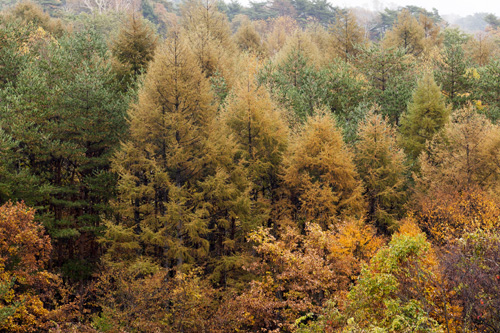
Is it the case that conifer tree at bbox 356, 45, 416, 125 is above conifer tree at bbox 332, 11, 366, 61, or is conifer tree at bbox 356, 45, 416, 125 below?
below

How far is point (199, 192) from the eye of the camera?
2398cm

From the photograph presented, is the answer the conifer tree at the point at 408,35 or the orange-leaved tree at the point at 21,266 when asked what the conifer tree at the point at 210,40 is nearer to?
the orange-leaved tree at the point at 21,266

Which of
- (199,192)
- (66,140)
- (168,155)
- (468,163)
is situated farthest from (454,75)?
(66,140)

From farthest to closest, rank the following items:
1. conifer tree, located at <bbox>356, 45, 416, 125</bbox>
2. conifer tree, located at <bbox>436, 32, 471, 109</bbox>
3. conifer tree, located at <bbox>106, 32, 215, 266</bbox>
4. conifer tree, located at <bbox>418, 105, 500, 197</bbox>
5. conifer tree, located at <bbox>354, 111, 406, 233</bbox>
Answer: conifer tree, located at <bbox>436, 32, 471, 109</bbox>
conifer tree, located at <bbox>356, 45, 416, 125</bbox>
conifer tree, located at <bbox>354, 111, 406, 233</bbox>
conifer tree, located at <bbox>418, 105, 500, 197</bbox>
conifer tree, located at <bbox>106, 32, 215, 266</bbox>

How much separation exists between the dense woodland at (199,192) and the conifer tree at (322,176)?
0.14 m

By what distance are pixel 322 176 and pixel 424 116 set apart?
12.7m

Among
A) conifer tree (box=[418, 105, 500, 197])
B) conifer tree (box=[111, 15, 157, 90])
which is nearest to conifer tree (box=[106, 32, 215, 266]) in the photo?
conifer tree (box=[111, 15, 157, 90])

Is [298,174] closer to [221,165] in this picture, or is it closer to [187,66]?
[221,165]

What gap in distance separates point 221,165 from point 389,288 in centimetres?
1331

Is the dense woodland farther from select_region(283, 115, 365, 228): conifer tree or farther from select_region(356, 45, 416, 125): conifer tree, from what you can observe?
select_region(356, 45, 416, 125): conifer tree

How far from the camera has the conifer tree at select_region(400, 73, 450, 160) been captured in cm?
3177

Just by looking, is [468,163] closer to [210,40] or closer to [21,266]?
[210,40]

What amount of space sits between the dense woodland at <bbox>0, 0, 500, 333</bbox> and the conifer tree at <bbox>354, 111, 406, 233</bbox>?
0.15m

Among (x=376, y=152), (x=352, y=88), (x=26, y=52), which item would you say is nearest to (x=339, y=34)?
(x=352, y=88)
